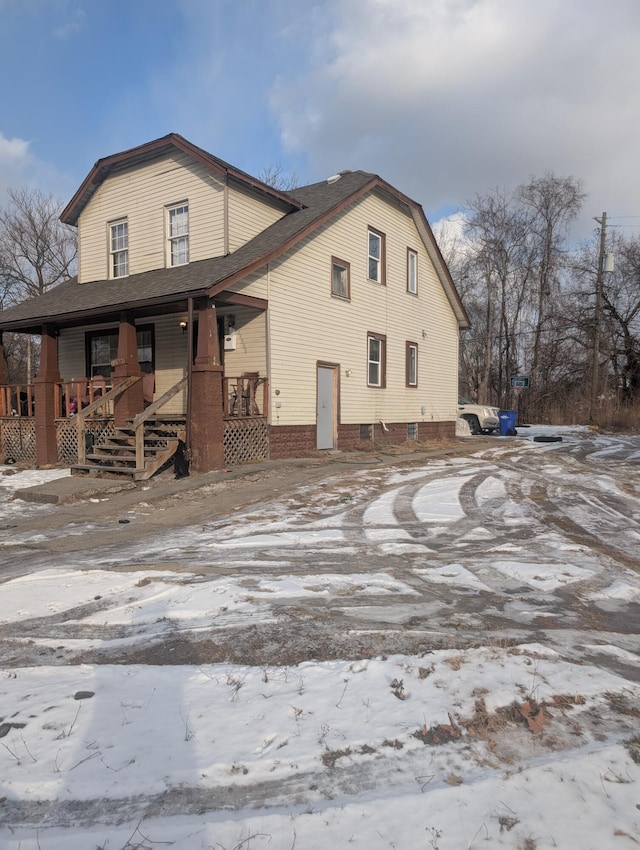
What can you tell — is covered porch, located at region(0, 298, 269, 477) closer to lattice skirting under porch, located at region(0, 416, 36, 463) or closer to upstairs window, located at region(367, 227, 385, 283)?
lattice skirting under porch, located at region(0, 416, 36, 463)

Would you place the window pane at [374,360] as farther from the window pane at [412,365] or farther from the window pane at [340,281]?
the window pane at [412,365]

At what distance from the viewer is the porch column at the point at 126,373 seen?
1230cm

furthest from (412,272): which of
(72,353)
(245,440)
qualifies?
(72,353)

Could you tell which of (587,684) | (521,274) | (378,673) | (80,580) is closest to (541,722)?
(587,684)

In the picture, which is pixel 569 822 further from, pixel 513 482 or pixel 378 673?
pixel 513 482

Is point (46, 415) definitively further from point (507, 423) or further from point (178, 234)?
point (507, 423)

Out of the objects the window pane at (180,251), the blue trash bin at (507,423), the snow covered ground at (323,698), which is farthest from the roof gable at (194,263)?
the blue trash bin at (507,423)

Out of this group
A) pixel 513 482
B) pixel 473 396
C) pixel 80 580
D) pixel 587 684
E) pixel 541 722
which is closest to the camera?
pixel 541 722

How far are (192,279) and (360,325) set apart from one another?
5.93 m

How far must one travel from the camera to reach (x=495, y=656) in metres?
3.32

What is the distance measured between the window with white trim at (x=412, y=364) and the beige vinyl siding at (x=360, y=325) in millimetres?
233

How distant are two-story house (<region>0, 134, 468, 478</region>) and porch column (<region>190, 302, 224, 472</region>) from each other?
0.09 feet

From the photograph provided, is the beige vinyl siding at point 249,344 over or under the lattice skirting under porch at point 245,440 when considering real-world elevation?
over

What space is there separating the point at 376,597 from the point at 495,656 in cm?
126
